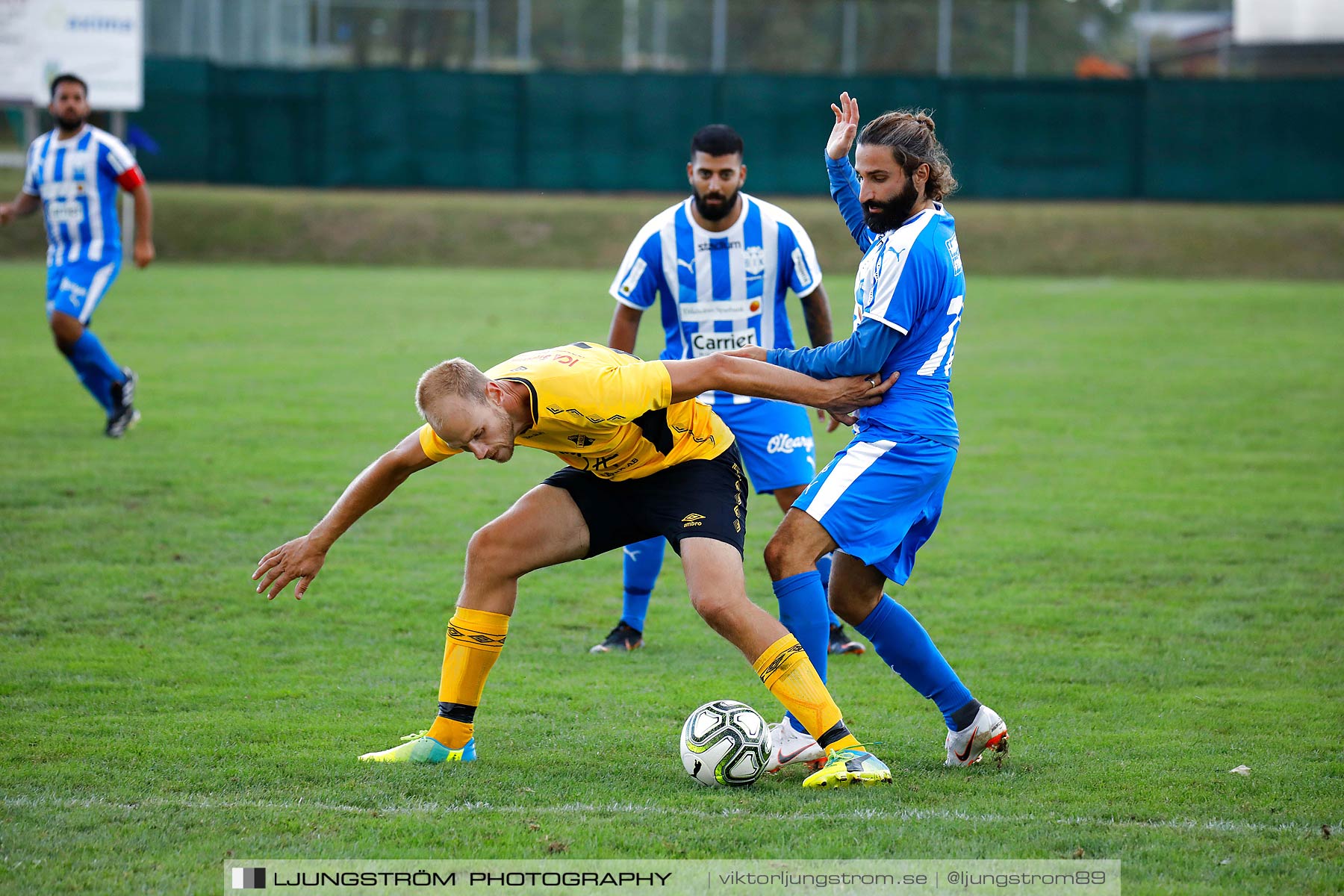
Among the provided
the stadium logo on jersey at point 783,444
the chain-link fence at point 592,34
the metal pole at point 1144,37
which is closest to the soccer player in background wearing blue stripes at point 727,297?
the stadium logo on jersey at point 783,444

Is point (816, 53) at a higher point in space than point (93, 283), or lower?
higher

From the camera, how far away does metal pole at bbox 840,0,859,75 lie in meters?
33.6

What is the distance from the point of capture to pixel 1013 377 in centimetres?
1410

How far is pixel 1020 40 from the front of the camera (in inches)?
1310

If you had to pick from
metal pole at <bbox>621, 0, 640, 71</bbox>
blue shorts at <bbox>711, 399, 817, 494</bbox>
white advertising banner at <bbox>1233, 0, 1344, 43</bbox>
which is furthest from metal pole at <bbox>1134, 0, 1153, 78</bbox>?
blue shorts at <bbox>711, 399, 817, 494</bbox>

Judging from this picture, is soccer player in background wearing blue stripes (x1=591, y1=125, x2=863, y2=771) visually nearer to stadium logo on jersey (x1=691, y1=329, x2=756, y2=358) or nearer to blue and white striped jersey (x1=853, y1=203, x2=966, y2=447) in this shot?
stadium logo on jersey (x1=691, y1=329, x2=756, y2=358)

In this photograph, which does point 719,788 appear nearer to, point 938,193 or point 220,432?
point 938,193

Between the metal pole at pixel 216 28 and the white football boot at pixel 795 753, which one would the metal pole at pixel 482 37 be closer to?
the metal pole at pixel 216 28

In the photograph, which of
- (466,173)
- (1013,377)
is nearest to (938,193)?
(1013,377)

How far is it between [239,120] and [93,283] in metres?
21.6

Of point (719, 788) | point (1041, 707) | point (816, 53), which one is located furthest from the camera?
point (816, 53)

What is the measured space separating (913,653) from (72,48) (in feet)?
79.8

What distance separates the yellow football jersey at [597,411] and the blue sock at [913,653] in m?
0.89

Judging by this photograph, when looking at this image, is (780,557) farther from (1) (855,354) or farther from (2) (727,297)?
(2) (727,297)
